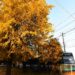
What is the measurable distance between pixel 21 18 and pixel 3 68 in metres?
8.82

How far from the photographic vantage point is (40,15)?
29922 millimetres

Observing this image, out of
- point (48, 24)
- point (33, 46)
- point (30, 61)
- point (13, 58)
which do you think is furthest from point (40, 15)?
point (30, 61)

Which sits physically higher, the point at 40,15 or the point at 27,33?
the point at 40,15

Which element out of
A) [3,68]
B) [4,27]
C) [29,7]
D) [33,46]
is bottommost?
[3,68]

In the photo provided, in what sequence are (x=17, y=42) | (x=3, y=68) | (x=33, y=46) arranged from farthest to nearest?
1. (x=3, y=68)
2. (x=33, y=46)
3. (x=17, y=42)

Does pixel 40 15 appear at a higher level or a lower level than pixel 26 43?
higher

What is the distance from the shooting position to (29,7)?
29.6 meters

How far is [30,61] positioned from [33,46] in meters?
7.06

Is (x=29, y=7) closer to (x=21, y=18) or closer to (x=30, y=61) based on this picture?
(x=21, y=18)

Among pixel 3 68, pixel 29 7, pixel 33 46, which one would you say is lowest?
pixel 3 68

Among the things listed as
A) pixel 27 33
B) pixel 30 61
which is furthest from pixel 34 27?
pixel 30 61

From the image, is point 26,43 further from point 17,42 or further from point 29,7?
point 29,7

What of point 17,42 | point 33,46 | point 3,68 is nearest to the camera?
point 17,42

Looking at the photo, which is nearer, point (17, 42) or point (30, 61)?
point (17, 42)
